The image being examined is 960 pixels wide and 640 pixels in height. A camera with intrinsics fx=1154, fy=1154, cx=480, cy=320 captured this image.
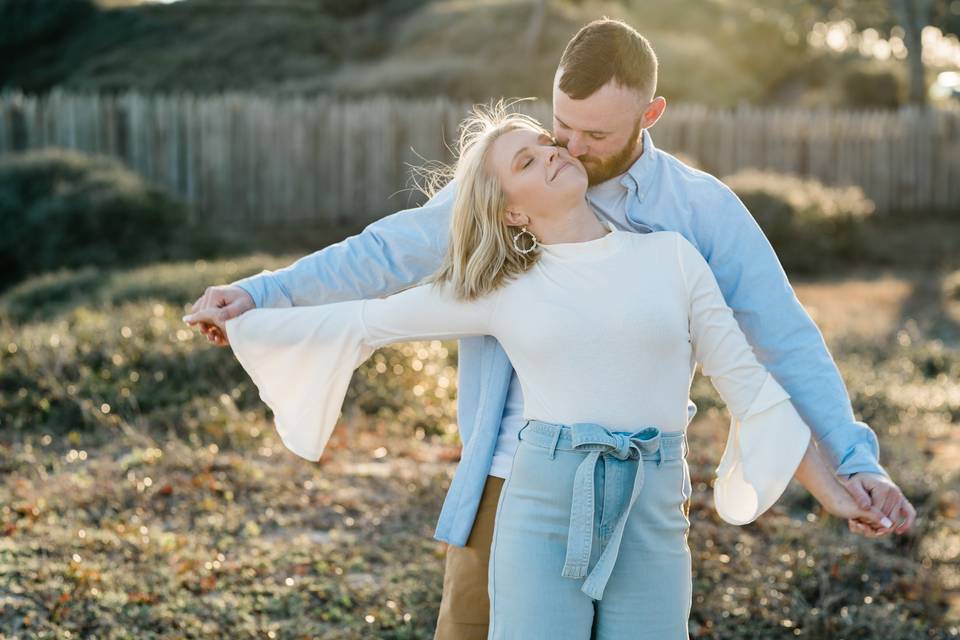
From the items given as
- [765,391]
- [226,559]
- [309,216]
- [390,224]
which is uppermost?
[390,224]

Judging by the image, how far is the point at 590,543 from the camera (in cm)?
256

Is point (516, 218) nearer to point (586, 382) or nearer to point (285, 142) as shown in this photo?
point (586, 382)

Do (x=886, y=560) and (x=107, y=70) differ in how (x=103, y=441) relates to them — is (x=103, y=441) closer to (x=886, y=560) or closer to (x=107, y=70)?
(x=886, y=560)

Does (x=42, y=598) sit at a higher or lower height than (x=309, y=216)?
higher

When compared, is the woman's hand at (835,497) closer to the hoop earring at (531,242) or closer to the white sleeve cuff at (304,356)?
the hoop earring at (531,242)

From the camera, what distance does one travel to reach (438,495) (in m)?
5.43

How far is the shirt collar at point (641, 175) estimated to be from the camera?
302cm

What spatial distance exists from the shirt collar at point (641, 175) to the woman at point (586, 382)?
20 centimetres

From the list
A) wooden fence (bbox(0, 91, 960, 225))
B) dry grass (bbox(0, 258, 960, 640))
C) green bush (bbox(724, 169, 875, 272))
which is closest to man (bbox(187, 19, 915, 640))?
dry grass (bbox(0, 258, 960, 640))

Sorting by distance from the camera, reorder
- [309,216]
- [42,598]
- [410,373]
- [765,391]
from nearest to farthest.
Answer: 1. [765,391]
2. [42,598]
3. [410,373]
4. [309,216]

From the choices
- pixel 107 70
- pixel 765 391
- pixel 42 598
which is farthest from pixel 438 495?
pixel 107 70

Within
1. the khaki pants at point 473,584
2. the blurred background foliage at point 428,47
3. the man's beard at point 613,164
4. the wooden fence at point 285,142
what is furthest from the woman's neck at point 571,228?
the blurred background foliage at point 428,47

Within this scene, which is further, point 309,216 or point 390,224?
point 309,216

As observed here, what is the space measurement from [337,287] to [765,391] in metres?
1.17
